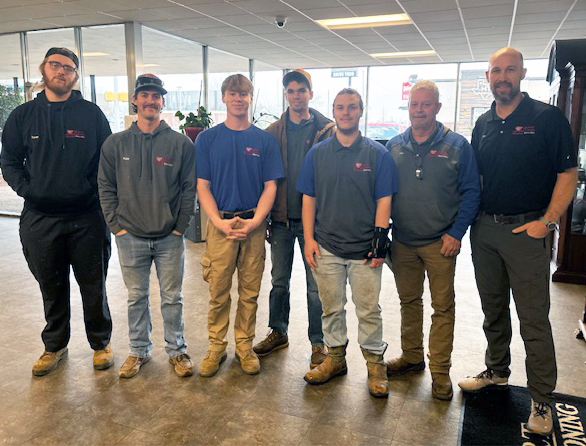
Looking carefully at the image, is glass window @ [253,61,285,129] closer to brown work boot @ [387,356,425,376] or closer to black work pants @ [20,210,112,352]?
black work pants @ [20,210,112,352]

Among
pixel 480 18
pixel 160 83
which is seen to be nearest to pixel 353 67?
pixel 480 18

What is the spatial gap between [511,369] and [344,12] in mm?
4888

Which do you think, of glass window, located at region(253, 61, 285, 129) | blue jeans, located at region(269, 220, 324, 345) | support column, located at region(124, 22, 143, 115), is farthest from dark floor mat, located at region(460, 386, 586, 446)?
glass window, located at region(253, 61, 285, 129)

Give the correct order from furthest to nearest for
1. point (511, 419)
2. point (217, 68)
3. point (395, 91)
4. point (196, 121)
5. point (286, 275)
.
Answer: point (395, 91)
point (217, 68)
point (196, 121)
point (286, 275)
point (511, 419)

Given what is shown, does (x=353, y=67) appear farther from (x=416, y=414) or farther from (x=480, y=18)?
(x=416, y=414)

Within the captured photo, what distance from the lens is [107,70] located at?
329 inches

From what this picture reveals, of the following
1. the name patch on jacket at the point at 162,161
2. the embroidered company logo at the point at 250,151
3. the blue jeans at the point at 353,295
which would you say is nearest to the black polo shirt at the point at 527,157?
the blue jeans at the point at 353,295

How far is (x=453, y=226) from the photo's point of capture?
251cm

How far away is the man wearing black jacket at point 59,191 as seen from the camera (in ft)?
8.98

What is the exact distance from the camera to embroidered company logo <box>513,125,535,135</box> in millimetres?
2318

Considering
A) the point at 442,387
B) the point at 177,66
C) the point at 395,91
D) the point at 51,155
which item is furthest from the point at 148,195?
the point at 395,91

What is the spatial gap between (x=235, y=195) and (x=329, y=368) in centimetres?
111

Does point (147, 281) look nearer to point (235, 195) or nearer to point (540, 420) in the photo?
point (235, 195)

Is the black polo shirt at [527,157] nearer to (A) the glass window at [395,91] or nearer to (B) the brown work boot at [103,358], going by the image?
(B) the brown work boot at [103,358]
